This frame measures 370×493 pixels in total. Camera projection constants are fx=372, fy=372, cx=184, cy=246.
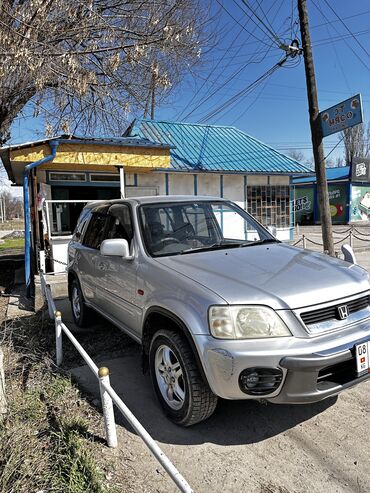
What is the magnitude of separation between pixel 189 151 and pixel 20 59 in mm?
7472

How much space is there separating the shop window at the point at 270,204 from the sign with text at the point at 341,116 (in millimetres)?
5018

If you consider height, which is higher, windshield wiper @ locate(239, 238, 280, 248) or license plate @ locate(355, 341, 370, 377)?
windshield wiper @ locate(239, 238, 280, 248)

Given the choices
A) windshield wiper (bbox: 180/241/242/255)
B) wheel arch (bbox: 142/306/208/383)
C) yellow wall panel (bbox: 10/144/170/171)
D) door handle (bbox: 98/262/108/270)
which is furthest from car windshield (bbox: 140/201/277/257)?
yellow wall panel (bbox: 10/144/170/171)

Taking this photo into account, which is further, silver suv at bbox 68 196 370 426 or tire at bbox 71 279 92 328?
tire at bbox 71 279 92 328

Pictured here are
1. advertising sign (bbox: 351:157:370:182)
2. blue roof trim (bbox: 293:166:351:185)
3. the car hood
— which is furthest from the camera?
blue roof trim (bbox: 293:166:351:185)

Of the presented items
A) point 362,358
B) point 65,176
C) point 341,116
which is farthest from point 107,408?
point 65,176

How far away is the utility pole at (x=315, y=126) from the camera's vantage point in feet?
28.8

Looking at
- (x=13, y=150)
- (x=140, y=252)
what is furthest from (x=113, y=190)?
(x=140, y=252)

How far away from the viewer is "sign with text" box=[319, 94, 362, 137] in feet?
24.0

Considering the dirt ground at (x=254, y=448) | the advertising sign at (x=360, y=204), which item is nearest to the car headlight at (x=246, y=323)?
the dirt ground at (x=254, y=448)

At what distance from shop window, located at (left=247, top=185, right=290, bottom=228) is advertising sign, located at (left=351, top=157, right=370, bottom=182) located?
1759 centimetres

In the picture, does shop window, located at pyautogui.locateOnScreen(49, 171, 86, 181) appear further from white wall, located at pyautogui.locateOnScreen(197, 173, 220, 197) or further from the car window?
the car window

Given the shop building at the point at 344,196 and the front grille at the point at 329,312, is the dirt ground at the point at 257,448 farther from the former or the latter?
the shop building at the point at 344,196

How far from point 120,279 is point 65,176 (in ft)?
25.6
